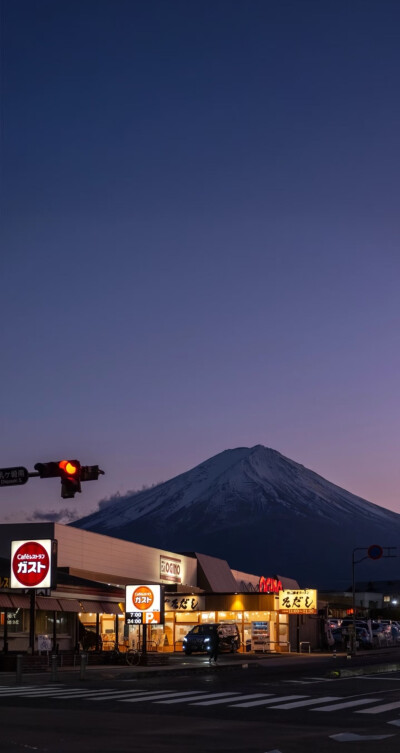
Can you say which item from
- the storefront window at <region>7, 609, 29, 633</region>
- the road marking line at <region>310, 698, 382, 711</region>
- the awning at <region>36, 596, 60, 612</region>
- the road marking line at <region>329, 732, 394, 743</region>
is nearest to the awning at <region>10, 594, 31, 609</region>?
the awning at <region>36, 596, 60, 612</region>

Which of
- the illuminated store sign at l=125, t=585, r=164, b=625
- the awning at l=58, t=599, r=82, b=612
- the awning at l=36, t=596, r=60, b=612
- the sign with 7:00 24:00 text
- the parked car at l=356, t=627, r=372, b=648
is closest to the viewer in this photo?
the sign with 7:00 24:00 text

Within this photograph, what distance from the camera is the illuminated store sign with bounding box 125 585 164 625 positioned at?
4606 centimetres

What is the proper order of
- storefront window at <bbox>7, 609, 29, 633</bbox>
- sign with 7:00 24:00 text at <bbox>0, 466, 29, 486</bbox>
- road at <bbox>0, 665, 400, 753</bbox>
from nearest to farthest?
road at <bbox>0, 665, 400, 753</bbox>, sign with 7:00 24:00 text at <bbox>0, 466, 29, 486</bbox>, storefront window at <bbox>7, 609, 29, 633</bbox>

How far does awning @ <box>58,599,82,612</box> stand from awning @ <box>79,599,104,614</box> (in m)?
0.46

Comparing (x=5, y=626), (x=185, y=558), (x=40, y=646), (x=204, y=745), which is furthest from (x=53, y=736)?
(x=185, y=558)

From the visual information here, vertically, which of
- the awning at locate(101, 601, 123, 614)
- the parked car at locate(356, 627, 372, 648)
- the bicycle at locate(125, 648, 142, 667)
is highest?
the awning at locate(101, 601, 123, 614)

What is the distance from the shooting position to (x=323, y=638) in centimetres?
8012

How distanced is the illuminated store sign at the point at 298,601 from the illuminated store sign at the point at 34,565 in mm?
34129

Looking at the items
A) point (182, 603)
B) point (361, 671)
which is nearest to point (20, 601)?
point (361, 671)

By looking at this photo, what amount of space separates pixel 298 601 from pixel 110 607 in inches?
803

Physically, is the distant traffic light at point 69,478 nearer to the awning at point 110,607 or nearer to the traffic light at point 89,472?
the traffic light at point 89,472

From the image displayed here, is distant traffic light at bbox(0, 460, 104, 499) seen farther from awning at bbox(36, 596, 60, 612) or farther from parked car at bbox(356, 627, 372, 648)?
parked car at bbox(356, 627, 372, 648)

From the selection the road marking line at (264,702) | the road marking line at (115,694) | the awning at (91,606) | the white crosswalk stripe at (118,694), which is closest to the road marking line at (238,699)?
the road marking line at (264,702)

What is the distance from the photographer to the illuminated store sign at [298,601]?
69562mm
